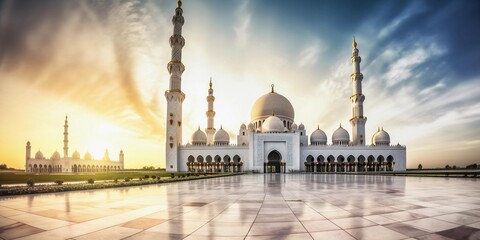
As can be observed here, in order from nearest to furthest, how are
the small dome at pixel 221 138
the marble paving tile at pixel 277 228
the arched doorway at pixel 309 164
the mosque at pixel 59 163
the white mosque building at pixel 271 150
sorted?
1. the marble paving tile at pixel 277 228
2. the white mosque building at pixel 271 150
3. the arched doorway at pixel 309 164
4. the small dome at pixel 221 138
5. the mosque at pixel 59 163

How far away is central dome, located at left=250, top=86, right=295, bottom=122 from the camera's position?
4872 centimetres

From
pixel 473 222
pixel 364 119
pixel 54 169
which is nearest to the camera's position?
pixel 473 222

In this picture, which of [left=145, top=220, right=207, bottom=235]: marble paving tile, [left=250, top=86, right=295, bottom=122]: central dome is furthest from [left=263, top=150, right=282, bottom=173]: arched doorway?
[left=145, top=220, right=207, bottom=235]: marble paving tile

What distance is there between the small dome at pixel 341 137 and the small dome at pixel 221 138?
1875 centimetres

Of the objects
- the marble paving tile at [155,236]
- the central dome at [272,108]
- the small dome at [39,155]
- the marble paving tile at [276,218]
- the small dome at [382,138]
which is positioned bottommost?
the small dome at [39,155]

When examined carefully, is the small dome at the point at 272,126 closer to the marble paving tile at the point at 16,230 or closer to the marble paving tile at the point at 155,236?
the marble paving tile at the point at 16,230

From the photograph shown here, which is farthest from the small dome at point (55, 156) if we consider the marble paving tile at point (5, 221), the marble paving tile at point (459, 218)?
the marble paving tile at point (459, 218)

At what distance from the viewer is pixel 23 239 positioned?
144 inches

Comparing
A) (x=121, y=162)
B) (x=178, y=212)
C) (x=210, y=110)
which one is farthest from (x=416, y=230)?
(x=121, y=162)

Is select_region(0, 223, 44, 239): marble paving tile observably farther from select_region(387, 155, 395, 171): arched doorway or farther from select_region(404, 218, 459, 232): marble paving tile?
select_region(387, 155, 395, 171): arched doorway

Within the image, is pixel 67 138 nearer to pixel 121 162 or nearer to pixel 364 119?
pixel 121 162

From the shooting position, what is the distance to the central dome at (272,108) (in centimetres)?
4872

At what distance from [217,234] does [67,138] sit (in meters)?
67.5

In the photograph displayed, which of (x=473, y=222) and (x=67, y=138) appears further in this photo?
(x=67, y=138)
